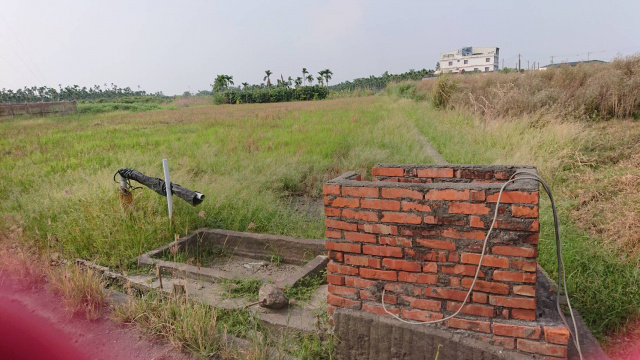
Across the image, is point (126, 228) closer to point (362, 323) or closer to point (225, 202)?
point (225, 202)

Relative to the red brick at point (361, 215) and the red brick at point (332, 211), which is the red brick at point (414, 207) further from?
the red brick at point (332, 211)

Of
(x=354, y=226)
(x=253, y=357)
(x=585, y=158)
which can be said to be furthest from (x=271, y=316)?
(x=585, y=158)

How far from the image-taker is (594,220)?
4.43 m

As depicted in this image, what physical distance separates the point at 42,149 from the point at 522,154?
1203cm

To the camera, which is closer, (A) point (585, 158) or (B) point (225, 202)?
(B) point (225, 202)

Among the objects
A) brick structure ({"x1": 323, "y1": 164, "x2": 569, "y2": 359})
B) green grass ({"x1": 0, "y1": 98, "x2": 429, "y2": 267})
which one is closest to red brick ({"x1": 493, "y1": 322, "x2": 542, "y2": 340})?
brick structure ({"x1": 323, "y1": 164, "x2": 569, "y2": 359})

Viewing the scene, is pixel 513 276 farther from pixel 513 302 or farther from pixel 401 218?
pixel 401 218

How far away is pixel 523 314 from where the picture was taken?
2098mm

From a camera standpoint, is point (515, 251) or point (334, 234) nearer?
point (515, 251)

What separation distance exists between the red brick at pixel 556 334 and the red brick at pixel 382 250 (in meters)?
0.85

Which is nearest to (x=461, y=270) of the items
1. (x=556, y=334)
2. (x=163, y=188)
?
(x=556, y=334)

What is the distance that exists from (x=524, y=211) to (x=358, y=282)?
3.61ft

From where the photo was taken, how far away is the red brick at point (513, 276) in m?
2.04

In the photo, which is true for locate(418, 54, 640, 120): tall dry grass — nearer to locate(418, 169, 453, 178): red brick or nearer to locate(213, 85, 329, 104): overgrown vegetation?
locate(418, 169, 453, 178): red brick
